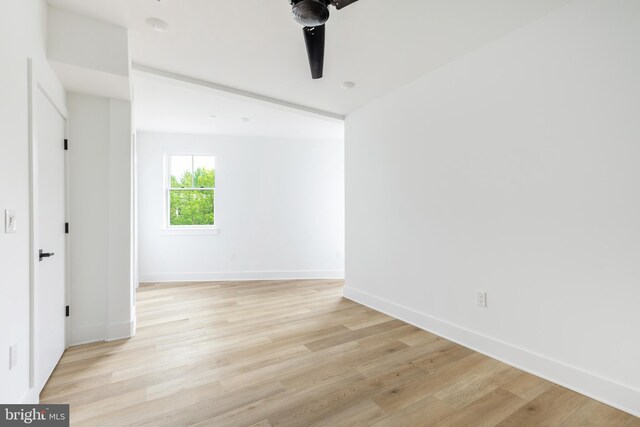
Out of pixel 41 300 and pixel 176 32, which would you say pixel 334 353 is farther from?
pixel 176 32

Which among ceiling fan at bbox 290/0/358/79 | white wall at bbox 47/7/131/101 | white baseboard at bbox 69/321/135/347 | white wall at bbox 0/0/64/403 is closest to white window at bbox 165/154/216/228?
white baseboard at bbox 69/321/135/347

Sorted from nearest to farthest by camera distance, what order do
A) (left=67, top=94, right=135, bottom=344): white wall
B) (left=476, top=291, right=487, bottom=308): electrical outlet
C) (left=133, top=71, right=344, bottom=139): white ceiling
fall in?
1. (left=476, top=291, right=487, bottom=308): electrical outlet
2. (left=67, top=94, right=135, bottom=344): white wall
3. (left=133, top=71, right=344, bottom=139): white ceiling

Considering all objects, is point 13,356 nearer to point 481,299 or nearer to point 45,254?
point 45,254

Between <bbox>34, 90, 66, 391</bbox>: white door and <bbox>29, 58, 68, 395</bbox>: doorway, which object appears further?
<bbox>34, 90, 66, 391</bbox>: white door

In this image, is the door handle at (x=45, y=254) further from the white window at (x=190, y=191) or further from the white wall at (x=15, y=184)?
the white window at (x=190, y=191)

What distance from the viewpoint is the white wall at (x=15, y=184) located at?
1449mm

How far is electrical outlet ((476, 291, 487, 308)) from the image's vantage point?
8.39 feet

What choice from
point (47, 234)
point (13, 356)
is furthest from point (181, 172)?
point (13, 356)

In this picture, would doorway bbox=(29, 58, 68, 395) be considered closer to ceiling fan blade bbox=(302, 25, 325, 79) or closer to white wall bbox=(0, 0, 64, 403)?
white wall bbox=(0, 0, 64, 403)

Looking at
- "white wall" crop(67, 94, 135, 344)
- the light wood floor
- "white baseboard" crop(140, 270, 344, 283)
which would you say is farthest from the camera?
"white baseboard" crop(140, 270, 344, 283)

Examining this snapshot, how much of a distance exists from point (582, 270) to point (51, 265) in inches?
147

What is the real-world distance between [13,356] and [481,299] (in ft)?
10.1

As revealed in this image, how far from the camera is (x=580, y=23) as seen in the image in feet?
6.55

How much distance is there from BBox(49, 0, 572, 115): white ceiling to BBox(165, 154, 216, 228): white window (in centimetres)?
250
